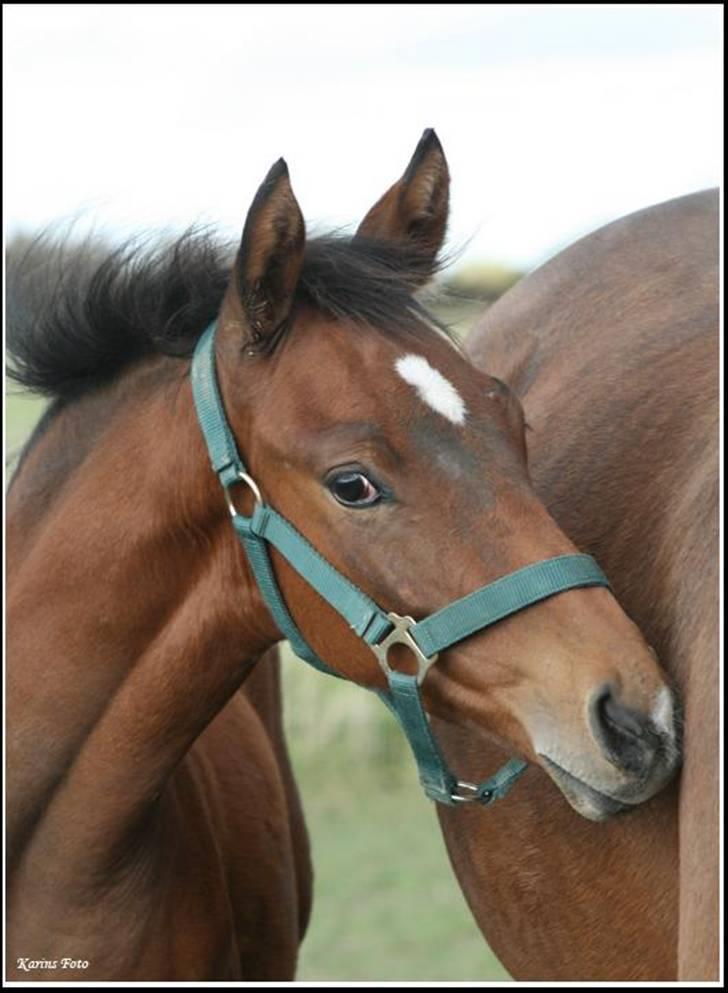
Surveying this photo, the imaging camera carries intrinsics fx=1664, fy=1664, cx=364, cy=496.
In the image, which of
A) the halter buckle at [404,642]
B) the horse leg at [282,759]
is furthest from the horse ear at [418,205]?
the horse leg at [282,759]

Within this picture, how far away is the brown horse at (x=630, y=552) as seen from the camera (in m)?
2.94

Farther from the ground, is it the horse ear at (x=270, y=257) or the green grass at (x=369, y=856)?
the horse ear at (x=270, y=257)

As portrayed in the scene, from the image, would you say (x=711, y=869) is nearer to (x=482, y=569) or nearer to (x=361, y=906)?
(x=482, y=569)

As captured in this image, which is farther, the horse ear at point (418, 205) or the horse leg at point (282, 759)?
the horse leg at point (282, 759)

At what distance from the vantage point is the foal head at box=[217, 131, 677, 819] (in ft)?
9.36

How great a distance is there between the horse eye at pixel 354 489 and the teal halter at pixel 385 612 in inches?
5.7

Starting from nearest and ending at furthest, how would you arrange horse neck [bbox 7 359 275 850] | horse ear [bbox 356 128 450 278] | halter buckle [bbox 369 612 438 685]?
halter buckle [bbox 369 612 438 685] → horse neck [bbox 7 359 275 850] → horse ear [bbox 356 128 450 278]

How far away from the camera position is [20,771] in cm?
363

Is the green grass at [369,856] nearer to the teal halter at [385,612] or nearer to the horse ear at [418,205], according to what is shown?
the teal halter at [385,612]

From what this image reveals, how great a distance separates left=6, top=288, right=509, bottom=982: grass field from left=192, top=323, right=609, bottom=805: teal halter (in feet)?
9.58

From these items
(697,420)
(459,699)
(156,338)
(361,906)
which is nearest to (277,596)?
(459,699)

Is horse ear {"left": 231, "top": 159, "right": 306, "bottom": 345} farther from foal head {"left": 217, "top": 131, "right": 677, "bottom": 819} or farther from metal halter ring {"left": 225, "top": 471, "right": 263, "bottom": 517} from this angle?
metal halter ring {"left": 225, "top": 471, "right": 263, "bottom": 517}

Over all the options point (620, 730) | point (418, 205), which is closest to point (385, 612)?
point (620, 730)

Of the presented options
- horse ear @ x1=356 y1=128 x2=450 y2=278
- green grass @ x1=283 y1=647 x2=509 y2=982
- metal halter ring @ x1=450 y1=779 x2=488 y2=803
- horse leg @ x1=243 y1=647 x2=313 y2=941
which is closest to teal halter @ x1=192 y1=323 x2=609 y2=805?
metal halter ring @ x1=450 y1=779 x2=488 y2=803
